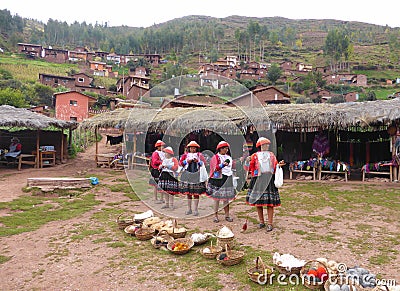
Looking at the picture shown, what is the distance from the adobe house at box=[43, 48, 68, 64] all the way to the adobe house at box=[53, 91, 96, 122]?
3478 cm

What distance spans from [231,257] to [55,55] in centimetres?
6521

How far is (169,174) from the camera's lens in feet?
20.3

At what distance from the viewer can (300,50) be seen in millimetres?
86438

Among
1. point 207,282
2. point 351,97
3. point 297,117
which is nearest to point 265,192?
point 207,282

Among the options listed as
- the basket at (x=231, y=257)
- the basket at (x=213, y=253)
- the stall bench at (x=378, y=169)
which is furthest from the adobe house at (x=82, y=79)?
the basket at (x=231, y=257)

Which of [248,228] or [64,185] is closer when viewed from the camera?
[248,228]

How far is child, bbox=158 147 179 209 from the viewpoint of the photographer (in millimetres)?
6121

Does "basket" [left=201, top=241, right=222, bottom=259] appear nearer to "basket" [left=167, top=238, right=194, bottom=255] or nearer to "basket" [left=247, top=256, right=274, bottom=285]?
"basket" [left=167, top=238, right=194, bottom=255]

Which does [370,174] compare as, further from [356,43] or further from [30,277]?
[356,43]

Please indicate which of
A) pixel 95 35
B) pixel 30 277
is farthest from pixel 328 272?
pixel 95 35

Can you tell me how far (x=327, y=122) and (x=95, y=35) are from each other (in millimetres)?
98600

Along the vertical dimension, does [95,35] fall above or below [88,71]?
above

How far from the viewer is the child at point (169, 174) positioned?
20.1 feet

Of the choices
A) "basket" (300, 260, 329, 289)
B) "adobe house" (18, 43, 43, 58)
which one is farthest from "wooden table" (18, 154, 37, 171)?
"adobe house" (18, 43, 43, 58)
